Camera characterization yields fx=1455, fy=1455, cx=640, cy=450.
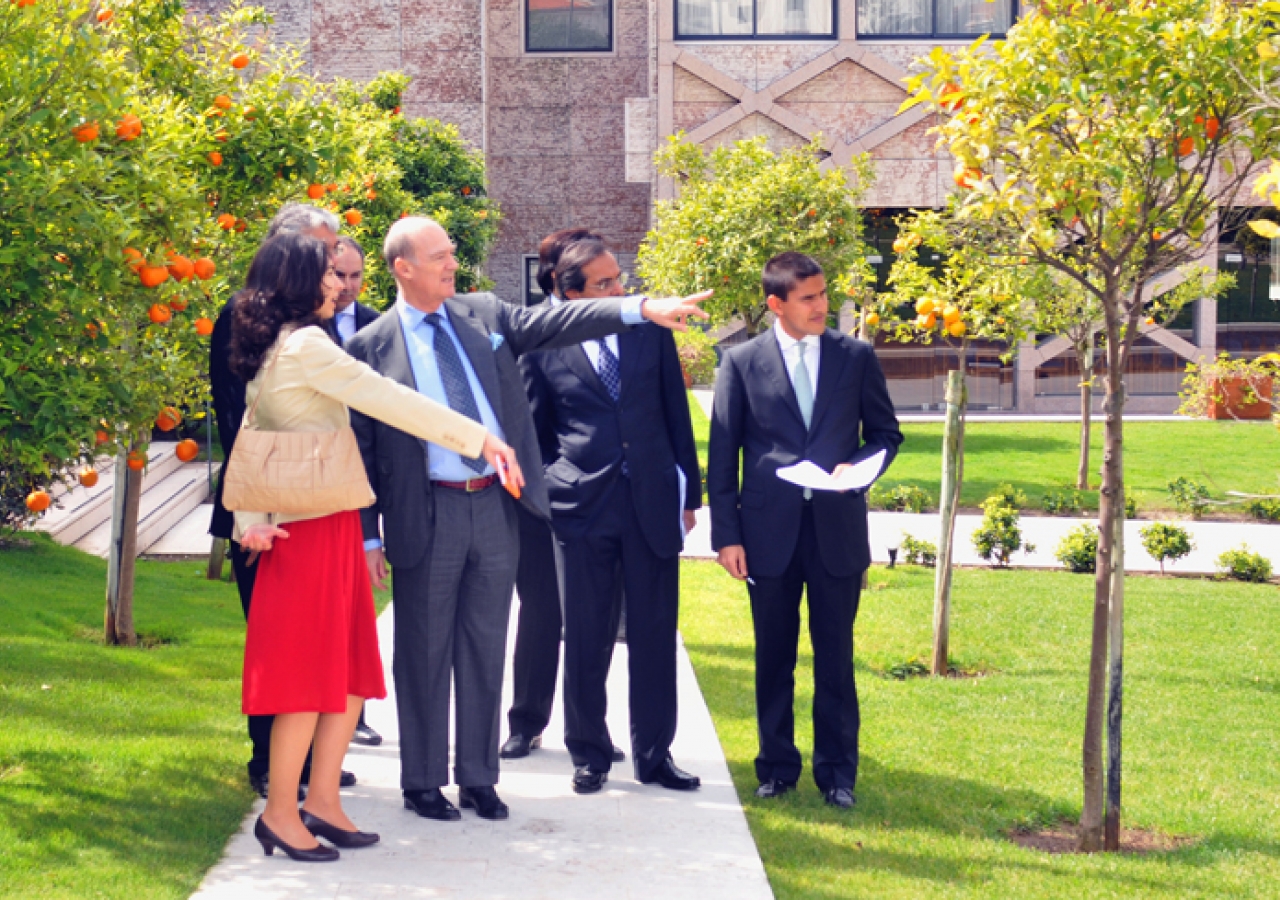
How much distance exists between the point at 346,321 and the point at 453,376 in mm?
Answer: 1295

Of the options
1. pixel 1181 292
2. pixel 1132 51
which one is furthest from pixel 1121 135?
pixel 1181 292

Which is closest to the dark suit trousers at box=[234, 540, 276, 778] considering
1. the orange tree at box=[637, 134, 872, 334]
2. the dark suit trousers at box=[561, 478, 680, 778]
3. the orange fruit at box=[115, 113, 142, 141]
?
the dark suit trousers at box=[561, 478, 680, 778]

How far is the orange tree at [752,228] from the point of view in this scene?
57.4 ft

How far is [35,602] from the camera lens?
10594 millimetres

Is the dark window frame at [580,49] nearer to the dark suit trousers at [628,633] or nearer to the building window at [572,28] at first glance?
the building window at [572,28]

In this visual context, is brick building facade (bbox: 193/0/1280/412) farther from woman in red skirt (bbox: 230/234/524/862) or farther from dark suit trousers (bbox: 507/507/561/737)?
woman in red skirt (bbox: 230/234/524/862)

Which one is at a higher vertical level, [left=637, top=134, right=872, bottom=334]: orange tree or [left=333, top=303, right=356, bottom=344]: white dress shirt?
[left=637, top=134, right=872, bottom=334]: orange tree

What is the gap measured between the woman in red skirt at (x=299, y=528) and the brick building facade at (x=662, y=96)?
2446 cm

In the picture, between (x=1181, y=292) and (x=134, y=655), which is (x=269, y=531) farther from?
→ (x=1181, y=292)

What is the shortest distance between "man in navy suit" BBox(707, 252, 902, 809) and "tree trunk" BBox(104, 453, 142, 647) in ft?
16.3

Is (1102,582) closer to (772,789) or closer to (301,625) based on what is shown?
(772,789)

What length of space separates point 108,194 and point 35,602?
20.5ft

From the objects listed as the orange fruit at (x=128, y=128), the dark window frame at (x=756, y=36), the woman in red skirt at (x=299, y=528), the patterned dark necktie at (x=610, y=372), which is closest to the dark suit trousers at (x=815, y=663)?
the patterned dark necktie at (x=610, y=372)

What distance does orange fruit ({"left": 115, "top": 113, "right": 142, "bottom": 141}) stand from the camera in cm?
530
